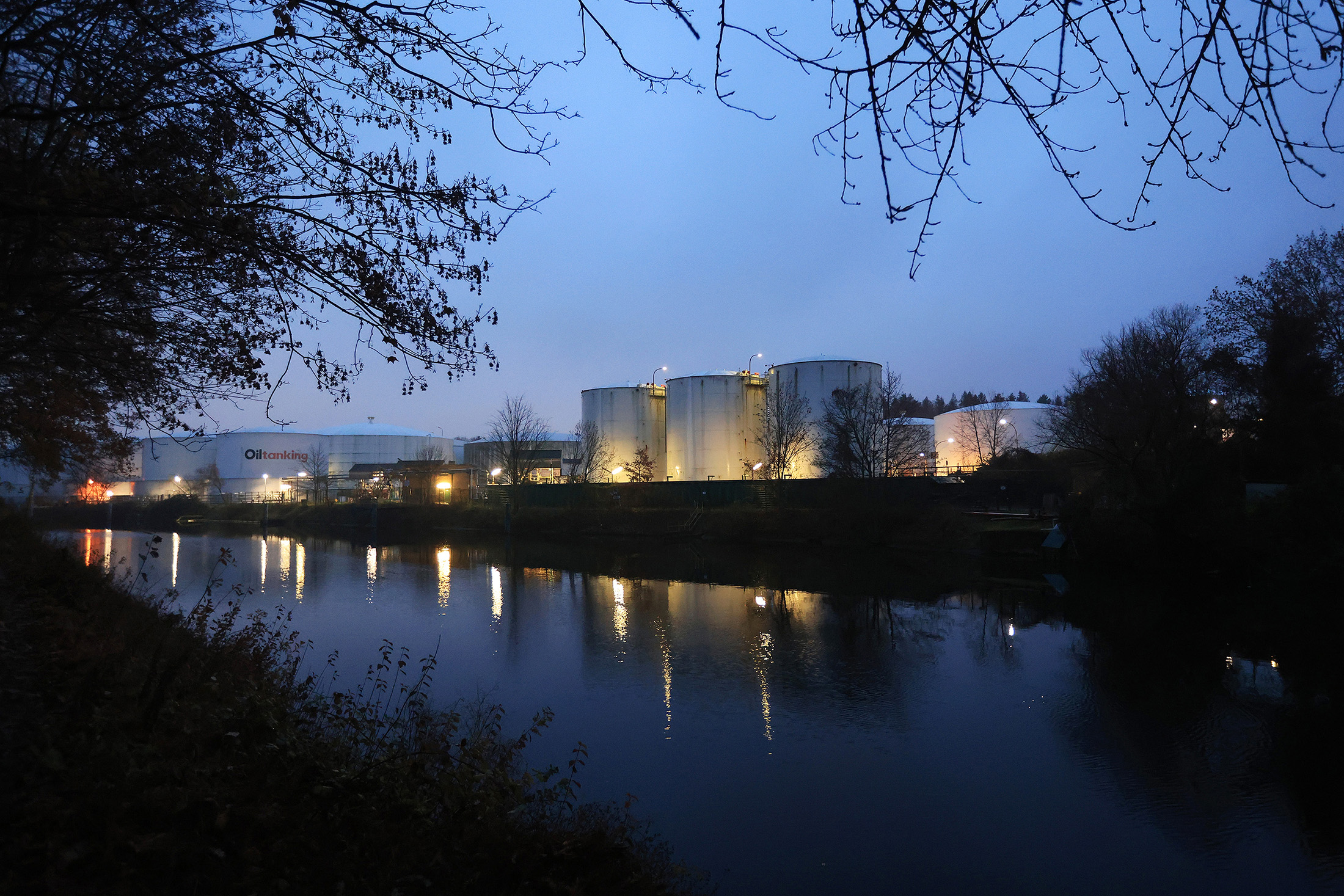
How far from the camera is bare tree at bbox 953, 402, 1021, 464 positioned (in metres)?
56.1

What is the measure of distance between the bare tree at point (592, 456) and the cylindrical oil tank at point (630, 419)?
0.82ft

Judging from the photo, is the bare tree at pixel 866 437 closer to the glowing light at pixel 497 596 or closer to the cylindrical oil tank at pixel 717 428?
the cylindrical oil tank at pixel 717 428

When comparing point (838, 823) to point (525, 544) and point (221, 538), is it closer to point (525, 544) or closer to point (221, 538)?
point (525, 544)

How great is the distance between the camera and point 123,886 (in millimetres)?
3477

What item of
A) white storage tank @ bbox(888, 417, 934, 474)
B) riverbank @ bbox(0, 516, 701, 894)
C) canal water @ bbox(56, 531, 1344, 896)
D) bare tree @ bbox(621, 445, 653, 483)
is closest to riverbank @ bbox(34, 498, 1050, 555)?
white storage tank @ bbox(888, 417, 934, 474)

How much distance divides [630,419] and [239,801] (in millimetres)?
50161

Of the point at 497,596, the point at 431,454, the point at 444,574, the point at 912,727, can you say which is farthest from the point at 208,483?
the point at 912,727

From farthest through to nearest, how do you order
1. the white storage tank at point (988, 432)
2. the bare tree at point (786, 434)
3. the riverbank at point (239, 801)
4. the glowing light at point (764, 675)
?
the white storage tank at point (988, 432)
the bare tree at point (786, 434)
the glowing light at point (764, 675)
the riverbank at point (239, 801)

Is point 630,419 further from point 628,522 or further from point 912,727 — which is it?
point 912,727

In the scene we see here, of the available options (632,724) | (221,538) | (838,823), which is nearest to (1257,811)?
(838,823)

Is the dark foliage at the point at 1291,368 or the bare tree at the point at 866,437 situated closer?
the dark foliage at the point at 1291,368

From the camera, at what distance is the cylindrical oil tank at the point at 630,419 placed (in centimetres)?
5406

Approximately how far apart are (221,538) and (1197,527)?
50.9m

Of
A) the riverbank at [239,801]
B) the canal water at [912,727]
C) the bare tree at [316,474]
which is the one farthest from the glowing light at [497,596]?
the bare tree at [316,474]
